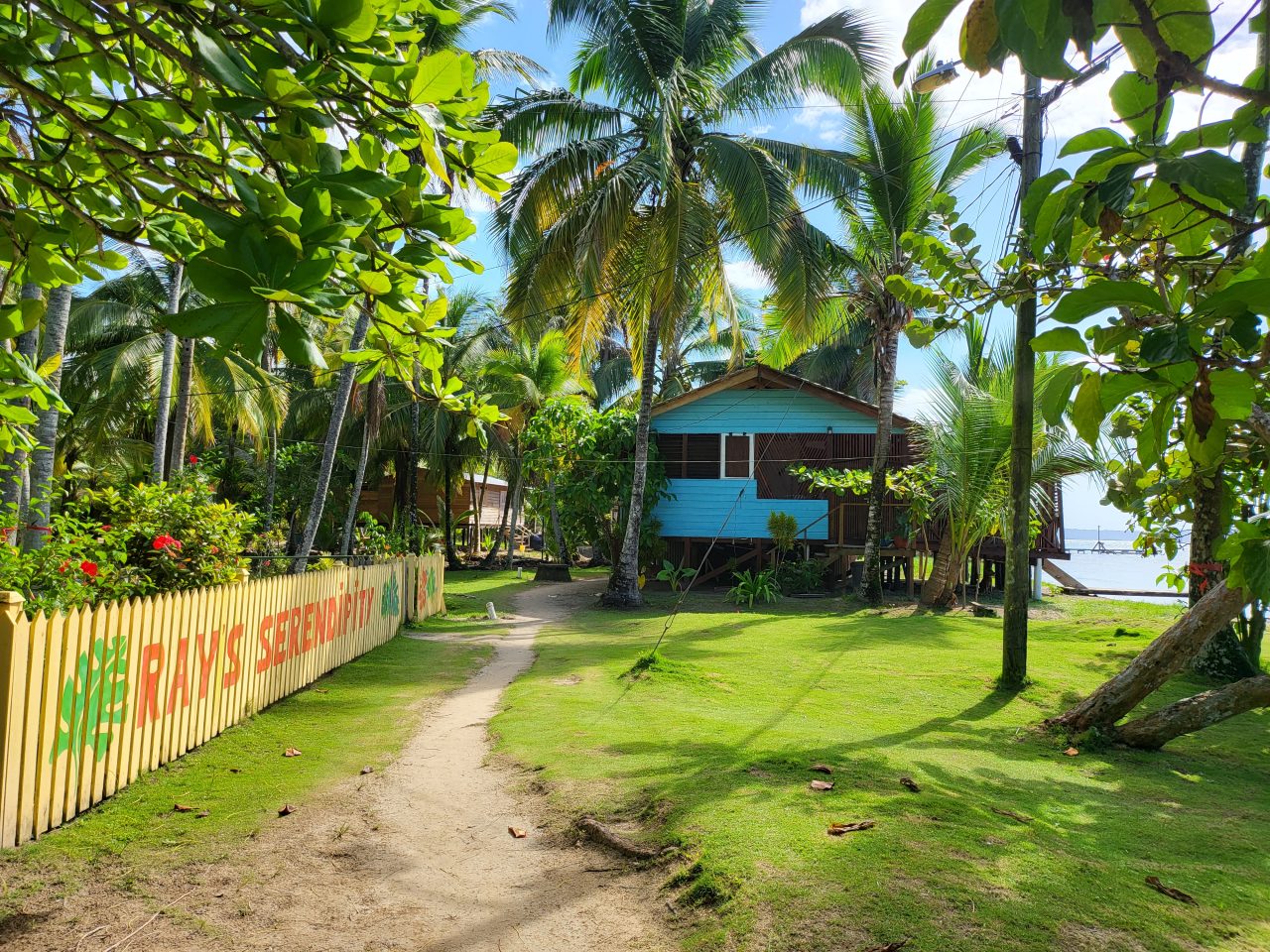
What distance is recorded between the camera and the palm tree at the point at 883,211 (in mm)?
15977

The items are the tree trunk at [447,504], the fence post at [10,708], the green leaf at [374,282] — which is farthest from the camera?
the tree trunk at [447,504]

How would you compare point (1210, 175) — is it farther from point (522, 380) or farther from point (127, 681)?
point (522, 380)

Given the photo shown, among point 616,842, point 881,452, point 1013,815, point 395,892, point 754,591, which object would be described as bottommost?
point 395,892

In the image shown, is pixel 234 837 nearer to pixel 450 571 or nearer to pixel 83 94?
pixel 83 94

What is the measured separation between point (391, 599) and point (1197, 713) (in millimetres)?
10501

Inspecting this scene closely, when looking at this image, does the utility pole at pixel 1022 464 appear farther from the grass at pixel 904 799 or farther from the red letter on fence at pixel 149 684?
the red letter on fence at pixel 149 684

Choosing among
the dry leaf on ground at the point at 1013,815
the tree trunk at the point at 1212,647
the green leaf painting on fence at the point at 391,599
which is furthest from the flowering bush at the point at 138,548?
the tree trunk at the point at 1212,647

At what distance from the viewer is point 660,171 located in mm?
14602

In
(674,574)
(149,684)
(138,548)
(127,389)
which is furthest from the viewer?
(674,574)

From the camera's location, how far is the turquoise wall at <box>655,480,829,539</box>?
70.3 feet

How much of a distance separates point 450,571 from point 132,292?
1279cm

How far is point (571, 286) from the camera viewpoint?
16719 millimetres

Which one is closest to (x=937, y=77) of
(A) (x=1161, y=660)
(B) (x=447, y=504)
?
(A) (x=1161, y=660)

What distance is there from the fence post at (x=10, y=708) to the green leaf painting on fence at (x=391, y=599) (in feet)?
26.2
